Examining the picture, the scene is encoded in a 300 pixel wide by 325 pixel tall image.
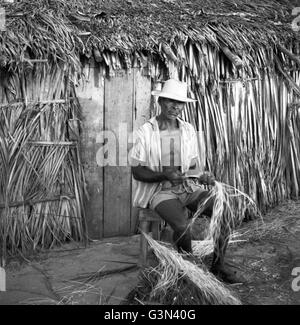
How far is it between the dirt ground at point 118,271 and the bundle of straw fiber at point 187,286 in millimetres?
223

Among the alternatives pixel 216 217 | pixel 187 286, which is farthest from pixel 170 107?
pixel 187 286

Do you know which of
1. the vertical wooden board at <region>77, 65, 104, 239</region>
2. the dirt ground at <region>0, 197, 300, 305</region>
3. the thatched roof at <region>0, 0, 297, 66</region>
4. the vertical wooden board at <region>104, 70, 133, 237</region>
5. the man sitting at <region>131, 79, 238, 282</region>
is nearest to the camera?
the dirt ground at <region>0, 197, 300, 305</region>

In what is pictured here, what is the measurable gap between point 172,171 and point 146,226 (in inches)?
23.3

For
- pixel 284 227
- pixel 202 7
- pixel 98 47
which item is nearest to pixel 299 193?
pixel 284 227

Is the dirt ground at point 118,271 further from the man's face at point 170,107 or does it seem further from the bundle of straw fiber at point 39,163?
the man's face at point 170,107

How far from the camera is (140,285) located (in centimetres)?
430

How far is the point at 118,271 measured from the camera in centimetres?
492

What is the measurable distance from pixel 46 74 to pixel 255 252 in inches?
104

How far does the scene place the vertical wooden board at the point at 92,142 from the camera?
546cm

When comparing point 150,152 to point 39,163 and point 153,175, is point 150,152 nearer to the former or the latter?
point 153,175

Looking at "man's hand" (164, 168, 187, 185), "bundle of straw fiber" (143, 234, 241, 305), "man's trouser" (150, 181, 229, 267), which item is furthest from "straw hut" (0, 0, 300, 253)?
"bundle of straw fiber" (143, 234, 241, 305)

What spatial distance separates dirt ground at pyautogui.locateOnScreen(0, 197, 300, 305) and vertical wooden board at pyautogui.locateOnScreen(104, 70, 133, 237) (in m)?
0.20

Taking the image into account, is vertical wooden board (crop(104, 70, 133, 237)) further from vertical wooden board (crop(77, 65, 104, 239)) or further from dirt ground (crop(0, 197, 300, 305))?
dirt ground (crop(0, 197, 300, 305))

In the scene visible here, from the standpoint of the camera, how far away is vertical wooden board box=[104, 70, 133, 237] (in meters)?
5.58
